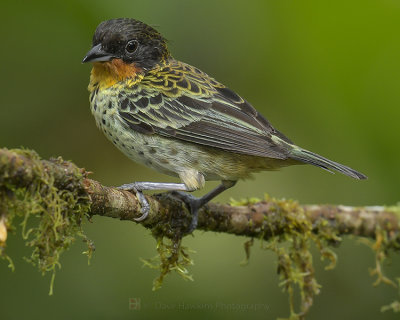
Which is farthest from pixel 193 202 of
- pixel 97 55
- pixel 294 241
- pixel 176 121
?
pixel 97 55

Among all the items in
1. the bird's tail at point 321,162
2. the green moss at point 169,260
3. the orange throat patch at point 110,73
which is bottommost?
the green moss at point 169,260

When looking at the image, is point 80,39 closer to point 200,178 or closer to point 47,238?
point 200,178

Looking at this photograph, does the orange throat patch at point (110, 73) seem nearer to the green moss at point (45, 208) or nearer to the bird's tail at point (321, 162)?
the bird's tail at point (321, 162)

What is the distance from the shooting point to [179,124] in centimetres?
427

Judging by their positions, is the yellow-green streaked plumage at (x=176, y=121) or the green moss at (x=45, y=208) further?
the yellow-green streaked plumage at (x=176, y=121)

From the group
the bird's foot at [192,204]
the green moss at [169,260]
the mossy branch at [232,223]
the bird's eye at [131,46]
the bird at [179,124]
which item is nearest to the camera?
the mossy branch at [232,223]

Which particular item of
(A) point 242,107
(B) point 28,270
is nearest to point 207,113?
(A) point 242,107

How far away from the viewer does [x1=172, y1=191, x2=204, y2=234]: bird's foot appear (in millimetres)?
4035

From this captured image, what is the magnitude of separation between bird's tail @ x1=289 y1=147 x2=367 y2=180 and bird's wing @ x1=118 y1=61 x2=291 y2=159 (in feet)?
0.27

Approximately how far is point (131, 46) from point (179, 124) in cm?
81

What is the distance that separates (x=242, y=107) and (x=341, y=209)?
1.03 meters

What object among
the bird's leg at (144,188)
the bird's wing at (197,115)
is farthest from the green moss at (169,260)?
the bird's wing at (197,115)

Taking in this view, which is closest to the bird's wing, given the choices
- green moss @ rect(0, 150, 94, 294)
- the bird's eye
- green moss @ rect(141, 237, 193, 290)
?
the bird's eye

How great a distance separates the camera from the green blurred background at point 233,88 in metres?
4.13
